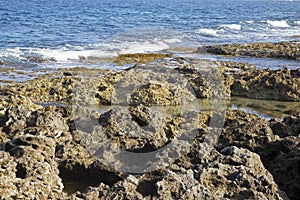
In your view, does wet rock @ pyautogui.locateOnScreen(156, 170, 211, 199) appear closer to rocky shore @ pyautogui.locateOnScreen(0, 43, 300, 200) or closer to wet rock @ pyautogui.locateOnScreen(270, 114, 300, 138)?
rocky shore @ pyautogui.locateOnScreen(0, 43, 300, 200)

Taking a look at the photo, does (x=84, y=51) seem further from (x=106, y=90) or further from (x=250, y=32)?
(x=250, y=32)

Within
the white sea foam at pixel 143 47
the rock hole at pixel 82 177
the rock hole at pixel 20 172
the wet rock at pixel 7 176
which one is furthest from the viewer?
the white sea foam at pixel 143 47

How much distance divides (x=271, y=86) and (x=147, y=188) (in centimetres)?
944

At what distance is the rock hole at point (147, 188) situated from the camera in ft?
15.1

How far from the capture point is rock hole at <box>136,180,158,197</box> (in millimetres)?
4609

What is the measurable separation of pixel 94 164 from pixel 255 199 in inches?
110

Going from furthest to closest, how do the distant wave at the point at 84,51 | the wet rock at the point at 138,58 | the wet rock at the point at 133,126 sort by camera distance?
the distant wave at the point at 84,51
the wet rock at the point at 138,58
the wet rock at the point at 133,126

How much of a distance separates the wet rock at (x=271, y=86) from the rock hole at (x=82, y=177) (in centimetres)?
806

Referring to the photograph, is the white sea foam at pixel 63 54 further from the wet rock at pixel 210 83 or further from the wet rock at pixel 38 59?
the wet rock at pixel 210 83

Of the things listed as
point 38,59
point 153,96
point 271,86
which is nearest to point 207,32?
point 38,59

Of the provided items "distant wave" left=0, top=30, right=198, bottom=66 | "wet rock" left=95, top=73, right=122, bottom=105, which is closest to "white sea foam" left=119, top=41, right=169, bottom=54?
"distant wave" left=0, top=30, right=198, bottom=66

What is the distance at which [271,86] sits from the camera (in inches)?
523

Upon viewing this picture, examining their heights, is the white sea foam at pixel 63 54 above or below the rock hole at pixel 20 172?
below

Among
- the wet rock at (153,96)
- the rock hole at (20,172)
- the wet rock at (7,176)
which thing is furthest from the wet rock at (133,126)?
the wet rock at (153,96)
